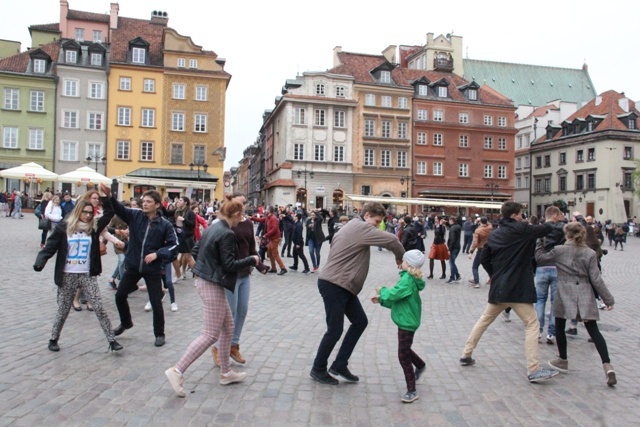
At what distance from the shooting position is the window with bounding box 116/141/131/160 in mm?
49406

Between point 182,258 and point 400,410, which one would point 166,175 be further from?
point 400,410

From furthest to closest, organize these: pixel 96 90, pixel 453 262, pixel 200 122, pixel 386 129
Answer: pixel 386 129 → pixel 200 122 → pixel 96 90 → pixel 453 262

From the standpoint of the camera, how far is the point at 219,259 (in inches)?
211

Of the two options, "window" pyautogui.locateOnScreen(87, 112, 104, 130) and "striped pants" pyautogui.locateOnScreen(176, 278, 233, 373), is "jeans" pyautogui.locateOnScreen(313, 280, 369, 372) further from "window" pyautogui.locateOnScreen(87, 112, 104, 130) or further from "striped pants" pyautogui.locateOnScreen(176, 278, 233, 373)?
"window" pyautogui.locateOnScreen(87, 112, 104, 130)

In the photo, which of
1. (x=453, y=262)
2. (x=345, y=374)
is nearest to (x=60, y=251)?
(x=345, y=374)

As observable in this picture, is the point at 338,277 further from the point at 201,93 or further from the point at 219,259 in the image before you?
the point at 201,93

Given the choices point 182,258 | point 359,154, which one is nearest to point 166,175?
point 359,154

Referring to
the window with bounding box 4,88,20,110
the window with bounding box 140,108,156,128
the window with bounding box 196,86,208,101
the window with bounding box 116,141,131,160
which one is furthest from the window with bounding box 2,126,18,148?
the window with bounding box 196,86,208,101

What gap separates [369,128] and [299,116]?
735 centimetres

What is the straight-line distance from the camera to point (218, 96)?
50.6m

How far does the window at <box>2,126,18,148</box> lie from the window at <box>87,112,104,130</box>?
5888mm

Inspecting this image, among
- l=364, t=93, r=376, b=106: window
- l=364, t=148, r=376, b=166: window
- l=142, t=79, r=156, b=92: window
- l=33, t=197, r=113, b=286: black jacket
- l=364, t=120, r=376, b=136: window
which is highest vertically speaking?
l=364, t=93, r=376, b=106: window

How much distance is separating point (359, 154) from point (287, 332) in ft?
165

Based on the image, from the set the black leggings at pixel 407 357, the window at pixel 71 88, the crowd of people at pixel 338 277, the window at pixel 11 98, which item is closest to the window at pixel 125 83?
the window at pixel 71 88
